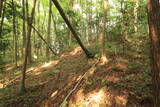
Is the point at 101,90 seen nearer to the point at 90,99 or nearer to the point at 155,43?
the point at 90,99

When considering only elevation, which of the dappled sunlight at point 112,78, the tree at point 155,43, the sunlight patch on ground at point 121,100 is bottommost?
the sunlight patch on ground at point 121,100

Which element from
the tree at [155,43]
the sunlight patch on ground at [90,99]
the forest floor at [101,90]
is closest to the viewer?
the tree at [155,43]

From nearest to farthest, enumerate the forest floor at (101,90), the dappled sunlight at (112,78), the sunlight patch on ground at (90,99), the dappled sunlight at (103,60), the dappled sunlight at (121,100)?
the dappled sunlight at (121,100), the forest floor at (101,90), the sunlight patch on ground at (90,99), the dappled sunlight at (112,78), the dappled sunlight at (103,60)

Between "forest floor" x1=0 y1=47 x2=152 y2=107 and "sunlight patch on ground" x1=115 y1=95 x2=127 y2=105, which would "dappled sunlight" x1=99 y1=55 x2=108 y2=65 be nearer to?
"forest floor" x1=0 y1=47 x2=152 y2=107

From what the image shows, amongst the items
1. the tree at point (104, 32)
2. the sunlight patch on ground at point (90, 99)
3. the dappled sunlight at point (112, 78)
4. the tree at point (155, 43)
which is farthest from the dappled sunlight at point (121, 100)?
the tree at point (104, 32)

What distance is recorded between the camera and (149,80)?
5145mm

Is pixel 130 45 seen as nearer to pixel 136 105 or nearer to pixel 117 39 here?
pixel 117 39

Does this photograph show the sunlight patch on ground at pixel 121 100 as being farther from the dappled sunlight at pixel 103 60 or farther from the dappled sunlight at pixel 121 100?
the dappled sunlight at pixel 103 60

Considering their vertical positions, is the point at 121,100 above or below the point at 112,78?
below

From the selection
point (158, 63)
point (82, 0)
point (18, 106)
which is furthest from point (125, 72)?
point (82, 0)

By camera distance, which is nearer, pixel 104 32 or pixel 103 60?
pixel 104 32

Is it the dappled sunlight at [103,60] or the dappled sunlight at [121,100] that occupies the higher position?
the dappled sunlight at [103,60]

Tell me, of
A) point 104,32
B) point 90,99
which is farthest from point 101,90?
point 104,32

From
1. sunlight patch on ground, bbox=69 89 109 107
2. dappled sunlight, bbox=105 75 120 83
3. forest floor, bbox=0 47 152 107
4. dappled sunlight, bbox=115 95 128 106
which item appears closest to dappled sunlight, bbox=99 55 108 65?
forest floor, bbox=0 47 152 107
